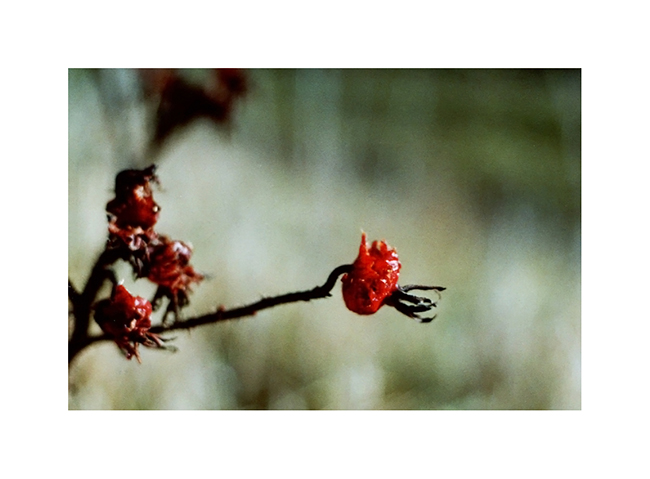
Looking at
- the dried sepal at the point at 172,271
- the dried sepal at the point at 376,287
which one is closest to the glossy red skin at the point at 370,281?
the dried sepal at the point at 376,287

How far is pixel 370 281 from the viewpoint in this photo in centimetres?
132

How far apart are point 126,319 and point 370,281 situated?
24.2 inches

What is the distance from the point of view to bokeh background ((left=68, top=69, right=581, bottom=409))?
144cm

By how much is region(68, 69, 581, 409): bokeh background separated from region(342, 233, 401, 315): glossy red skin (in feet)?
0.26

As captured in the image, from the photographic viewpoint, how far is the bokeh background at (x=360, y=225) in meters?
1.44

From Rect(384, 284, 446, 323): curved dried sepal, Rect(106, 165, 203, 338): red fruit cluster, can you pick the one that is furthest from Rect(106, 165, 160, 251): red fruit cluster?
Rect(384, 284, 446, 323): curved dried sepal

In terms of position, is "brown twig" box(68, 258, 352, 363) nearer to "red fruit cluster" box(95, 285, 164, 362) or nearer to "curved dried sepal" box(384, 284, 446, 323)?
"red fruit cluster" box(95, 285, 164, 362)

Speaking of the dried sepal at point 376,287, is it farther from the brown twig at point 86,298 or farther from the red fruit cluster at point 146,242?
the brown twig at point 86,298

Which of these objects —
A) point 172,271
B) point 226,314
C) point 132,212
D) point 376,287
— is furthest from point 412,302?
point 132,212

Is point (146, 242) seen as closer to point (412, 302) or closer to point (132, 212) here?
point (132, 212)
